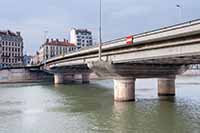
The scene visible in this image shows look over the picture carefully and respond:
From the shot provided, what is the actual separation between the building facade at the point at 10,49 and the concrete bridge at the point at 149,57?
11981 centimetres

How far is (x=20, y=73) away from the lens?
447 feet

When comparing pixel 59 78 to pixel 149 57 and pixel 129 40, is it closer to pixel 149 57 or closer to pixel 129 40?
pixel 129 40

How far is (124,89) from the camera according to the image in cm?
4644

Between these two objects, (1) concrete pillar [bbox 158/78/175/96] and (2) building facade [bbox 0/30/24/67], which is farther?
(2) building facade [bbox 0/30/24/67]

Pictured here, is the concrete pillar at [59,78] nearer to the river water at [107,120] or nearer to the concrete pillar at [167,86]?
the concrete pillar at [167,86]

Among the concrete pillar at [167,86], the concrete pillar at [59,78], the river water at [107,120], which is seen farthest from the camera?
the concrete pillar at [59,78]

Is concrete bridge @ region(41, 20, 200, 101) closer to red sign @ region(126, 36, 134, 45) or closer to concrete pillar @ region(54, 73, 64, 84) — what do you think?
red sign @ region(126, 36, 134, 45)

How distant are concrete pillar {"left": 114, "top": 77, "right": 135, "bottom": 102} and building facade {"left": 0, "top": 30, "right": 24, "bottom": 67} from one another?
137 m

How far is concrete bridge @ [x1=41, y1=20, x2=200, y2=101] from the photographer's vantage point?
99.3 ft

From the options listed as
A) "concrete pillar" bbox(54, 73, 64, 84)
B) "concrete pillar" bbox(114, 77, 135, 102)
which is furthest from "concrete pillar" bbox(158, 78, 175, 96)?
"concrete pillar" bbox(54, 73, 64, 84)

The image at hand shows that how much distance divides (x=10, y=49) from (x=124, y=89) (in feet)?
493

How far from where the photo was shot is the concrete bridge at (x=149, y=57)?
30.3m

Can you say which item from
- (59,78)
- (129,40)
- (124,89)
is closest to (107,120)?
(129,40)

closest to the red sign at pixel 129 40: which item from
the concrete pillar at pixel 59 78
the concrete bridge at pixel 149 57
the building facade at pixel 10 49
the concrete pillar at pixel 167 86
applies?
the concrete bridge at pixel 149 57
